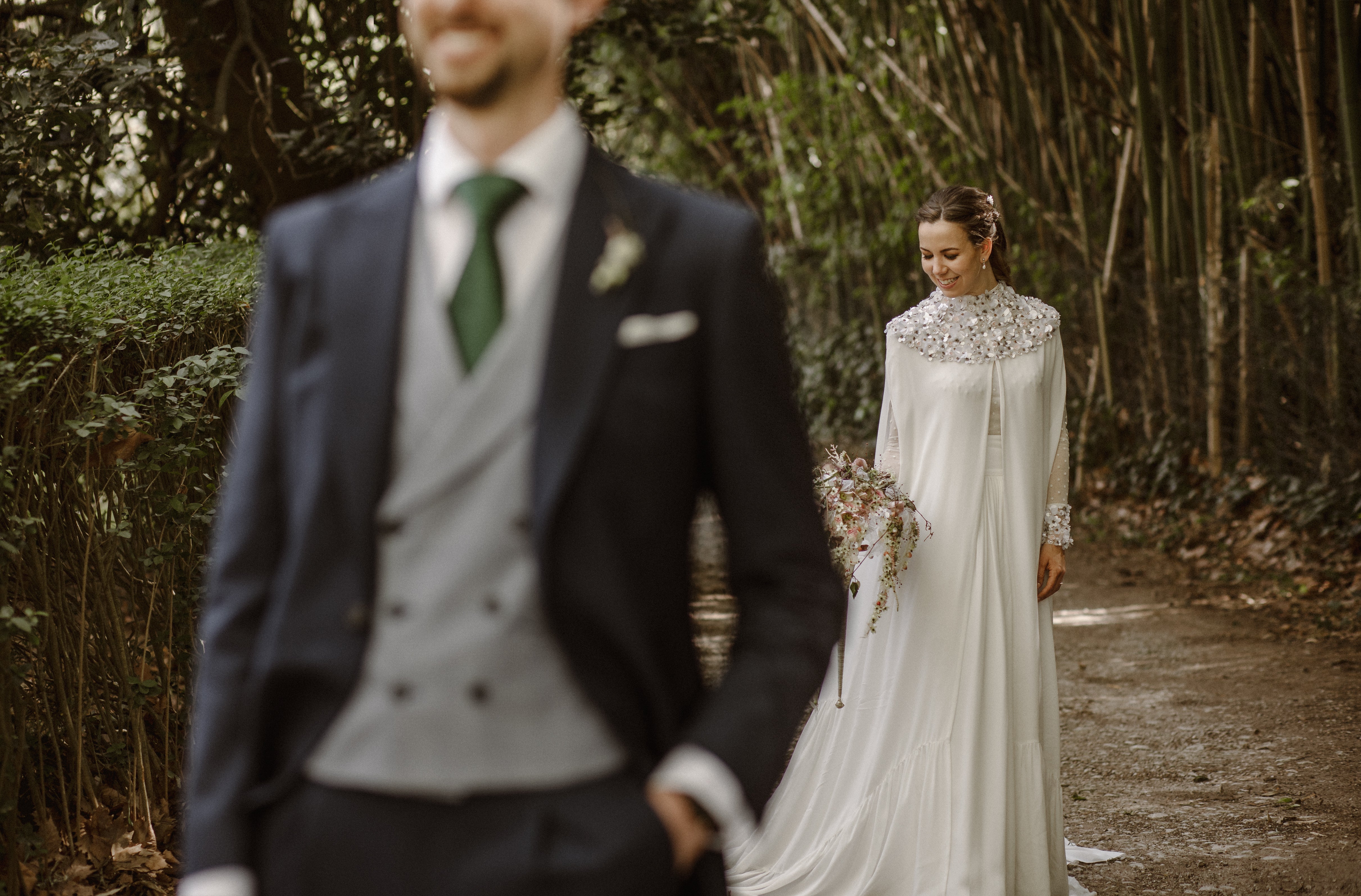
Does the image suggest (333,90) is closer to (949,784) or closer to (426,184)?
(949,784)

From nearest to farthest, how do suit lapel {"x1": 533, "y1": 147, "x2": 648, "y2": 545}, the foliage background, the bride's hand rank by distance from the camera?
suit lapel {"x1": 533, "y1": 147, "x2": 648, "y2": 545} < the foliage background < the bride's hand

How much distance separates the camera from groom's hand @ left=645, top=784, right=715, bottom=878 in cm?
139

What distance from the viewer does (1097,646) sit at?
7.81 m

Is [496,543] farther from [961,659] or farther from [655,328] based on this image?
[961,659]

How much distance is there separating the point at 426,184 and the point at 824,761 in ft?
11.3

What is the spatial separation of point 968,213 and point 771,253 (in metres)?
13.4

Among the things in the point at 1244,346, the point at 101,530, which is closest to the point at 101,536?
the point at 101,530

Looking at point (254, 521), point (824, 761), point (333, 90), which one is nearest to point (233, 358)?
point (824, 761)

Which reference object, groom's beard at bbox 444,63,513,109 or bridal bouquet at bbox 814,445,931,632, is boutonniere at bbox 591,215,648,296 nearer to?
groom's beard at bbox 444,63,513,109

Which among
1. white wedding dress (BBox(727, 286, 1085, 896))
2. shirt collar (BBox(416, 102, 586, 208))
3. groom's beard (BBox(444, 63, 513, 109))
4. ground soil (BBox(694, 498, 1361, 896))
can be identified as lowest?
ground soil (BBox(694, 498, 1361, 896))

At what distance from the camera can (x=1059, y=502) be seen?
449 centimetres

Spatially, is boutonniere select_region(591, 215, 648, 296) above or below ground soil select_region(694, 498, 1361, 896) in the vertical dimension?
above

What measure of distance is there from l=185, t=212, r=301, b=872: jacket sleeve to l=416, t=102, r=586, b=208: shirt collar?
0.61 ft

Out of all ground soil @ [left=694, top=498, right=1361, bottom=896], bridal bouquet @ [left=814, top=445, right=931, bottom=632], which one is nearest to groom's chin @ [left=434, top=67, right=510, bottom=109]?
bridal bouquet @ [left=814, top=445, right=931, bottom=632]
